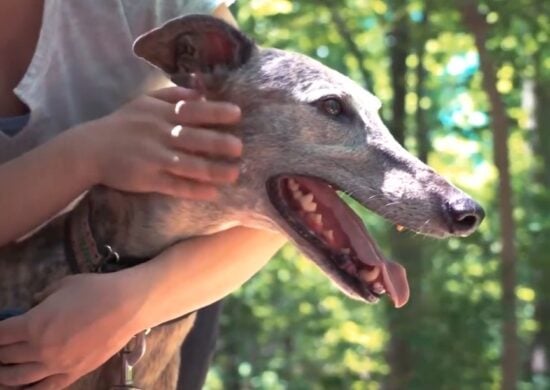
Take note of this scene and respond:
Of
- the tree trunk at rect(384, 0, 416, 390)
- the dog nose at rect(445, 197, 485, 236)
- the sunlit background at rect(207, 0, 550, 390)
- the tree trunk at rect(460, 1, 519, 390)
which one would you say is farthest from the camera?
the tree trunk at rect(384, 0, 416, 390)

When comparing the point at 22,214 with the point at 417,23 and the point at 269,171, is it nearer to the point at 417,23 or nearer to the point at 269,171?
the point at 269,171

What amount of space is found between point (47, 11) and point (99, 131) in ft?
1.18

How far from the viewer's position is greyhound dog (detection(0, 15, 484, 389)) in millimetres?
1892

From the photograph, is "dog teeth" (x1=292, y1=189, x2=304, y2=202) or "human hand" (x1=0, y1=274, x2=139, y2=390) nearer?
"human hand" (x1=0, y1=274, x2=139, y2=390)

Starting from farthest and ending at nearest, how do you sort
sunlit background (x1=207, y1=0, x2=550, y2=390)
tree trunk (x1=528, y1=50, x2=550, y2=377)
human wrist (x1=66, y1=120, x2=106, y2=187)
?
tree trunk (x1=528, y1=50, x2=550, y2=377)
sunlit background (x1=207, y1=0, x2=550, y2=390)
human wrist (x1=66, y1=120, x2=106, y2=187)

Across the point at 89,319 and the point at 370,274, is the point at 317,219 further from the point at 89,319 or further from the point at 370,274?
the point at 89,319

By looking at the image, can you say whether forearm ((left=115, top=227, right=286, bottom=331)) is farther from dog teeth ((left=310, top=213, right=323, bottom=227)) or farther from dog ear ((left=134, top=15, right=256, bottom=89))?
dog ear ((left=134, top=15, right=256, bottom=89))

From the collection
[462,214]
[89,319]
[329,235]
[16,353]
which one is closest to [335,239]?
[329,235]

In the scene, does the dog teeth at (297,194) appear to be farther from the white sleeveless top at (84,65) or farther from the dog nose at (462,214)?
the white sleeveless top at (84,65)

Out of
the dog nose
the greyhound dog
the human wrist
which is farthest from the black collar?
the dog nose

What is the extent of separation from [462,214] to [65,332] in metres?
0.69

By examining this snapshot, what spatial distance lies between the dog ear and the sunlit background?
1.65 metres

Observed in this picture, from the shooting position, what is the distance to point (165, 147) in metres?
1.90

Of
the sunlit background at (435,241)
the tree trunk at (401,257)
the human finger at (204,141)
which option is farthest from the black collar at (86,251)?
the tree trunk at (401,257)
